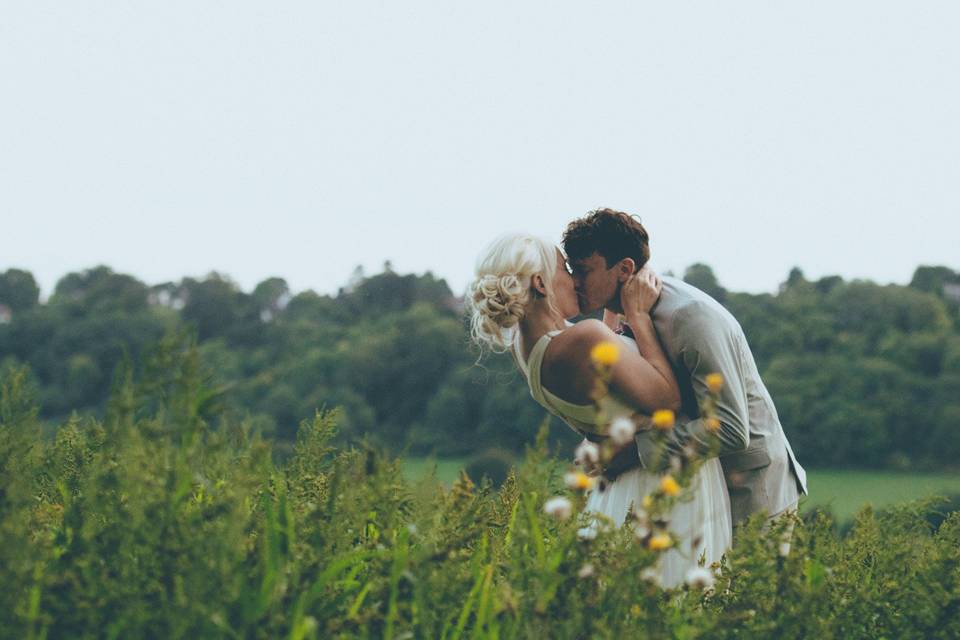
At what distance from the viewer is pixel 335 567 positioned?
281cm

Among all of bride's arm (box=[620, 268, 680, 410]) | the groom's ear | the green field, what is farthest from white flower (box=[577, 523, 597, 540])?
the green field

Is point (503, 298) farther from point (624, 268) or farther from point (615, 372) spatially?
point (624, 268)

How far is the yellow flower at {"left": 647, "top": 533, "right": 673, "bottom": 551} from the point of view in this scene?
2.66 metres

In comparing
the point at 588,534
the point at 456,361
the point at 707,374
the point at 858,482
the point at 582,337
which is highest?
the point at 582,337

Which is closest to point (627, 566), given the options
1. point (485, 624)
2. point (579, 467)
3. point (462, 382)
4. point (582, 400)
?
point (579, 467)

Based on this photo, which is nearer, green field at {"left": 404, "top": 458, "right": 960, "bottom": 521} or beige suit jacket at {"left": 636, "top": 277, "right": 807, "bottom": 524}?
beige suit jacket at {"left": 636, "top": 277, "right": 807, "bottom": 524}

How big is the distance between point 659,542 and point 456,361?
63.6 metres

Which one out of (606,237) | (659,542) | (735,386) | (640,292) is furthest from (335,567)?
(606,237)

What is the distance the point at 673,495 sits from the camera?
272 centimetres

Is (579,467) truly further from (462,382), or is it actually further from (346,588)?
(462,382)

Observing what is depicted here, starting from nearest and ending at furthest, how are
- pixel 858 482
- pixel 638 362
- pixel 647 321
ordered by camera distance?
pixel 638 362 → pixel 647 321 → pixel 858 482

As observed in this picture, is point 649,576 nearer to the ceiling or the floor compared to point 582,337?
nearer to the floor

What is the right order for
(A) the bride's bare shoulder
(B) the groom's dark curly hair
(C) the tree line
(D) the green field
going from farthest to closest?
(C) the tree line, (D) the green field, (B) the groom's dark curly hair, (A) the bride's bare shoulder

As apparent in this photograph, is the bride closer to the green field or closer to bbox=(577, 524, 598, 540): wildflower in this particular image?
bbox=(577, 524, 598, 540): wildflower
